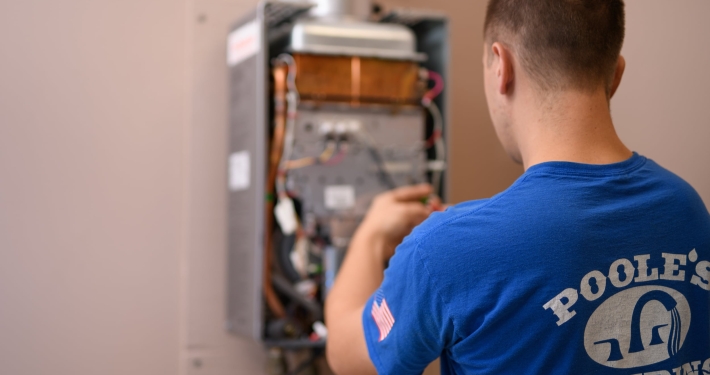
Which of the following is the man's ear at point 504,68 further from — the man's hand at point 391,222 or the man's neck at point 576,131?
the man's hand at point 391,222

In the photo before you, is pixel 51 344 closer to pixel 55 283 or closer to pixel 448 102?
pixel 55 283

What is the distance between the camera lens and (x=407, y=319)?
95 cm

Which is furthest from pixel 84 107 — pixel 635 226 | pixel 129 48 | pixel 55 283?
pixel 635 226

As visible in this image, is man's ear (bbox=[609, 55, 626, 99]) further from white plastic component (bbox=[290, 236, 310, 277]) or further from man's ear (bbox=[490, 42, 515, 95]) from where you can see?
white plastic component (bbox=[290, 236, 310, 277])

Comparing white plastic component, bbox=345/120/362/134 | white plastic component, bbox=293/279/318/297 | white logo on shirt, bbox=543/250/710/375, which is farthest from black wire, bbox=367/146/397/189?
white logo on shirt, bbox=543/250/710/375

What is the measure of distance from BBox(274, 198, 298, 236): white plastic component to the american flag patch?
0.81 m

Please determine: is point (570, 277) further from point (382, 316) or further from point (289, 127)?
point (289, 127)

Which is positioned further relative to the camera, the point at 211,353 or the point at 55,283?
the point at 211,353

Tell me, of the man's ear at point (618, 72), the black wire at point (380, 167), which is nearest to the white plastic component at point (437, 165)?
the black wire at point (380, 167)

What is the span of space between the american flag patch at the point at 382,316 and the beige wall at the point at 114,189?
1181 mm

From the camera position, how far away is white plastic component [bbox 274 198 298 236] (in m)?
1.83

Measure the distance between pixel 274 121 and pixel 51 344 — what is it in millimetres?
862

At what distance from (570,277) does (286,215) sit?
107 cm

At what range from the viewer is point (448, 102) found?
1.98 m
